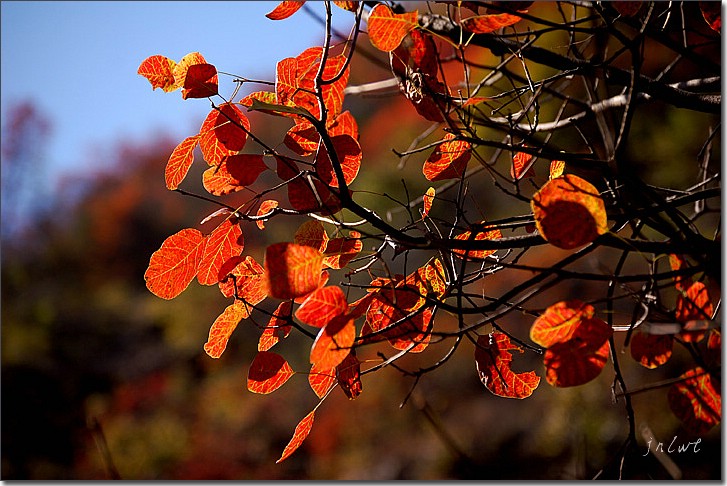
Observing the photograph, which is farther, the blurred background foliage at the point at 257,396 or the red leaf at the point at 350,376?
the blurred background foliage at the point at 257,396

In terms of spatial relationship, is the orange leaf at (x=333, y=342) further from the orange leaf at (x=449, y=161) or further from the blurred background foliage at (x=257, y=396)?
the blurred background foliage at (x=257, y=396)

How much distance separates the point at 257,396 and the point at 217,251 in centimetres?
430

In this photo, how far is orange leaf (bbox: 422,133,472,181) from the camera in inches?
21.0

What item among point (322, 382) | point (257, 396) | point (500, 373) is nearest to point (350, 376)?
point (322, 382)

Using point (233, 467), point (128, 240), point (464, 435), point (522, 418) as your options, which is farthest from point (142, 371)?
point (522, 418)

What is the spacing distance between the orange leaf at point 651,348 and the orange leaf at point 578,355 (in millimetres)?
119

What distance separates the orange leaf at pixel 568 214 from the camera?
37cm

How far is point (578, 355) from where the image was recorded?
1.26 feet

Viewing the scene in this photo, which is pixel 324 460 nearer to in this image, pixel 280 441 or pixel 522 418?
pixel 280 441

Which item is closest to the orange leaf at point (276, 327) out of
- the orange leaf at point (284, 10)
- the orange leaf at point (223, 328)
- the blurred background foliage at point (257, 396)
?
the orange leaf at point (223, 328)

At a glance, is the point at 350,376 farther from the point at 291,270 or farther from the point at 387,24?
the point at 387,24

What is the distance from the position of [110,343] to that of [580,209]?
5.66 metres

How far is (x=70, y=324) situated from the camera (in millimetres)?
5543

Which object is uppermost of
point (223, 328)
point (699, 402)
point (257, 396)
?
point (223, 328)
